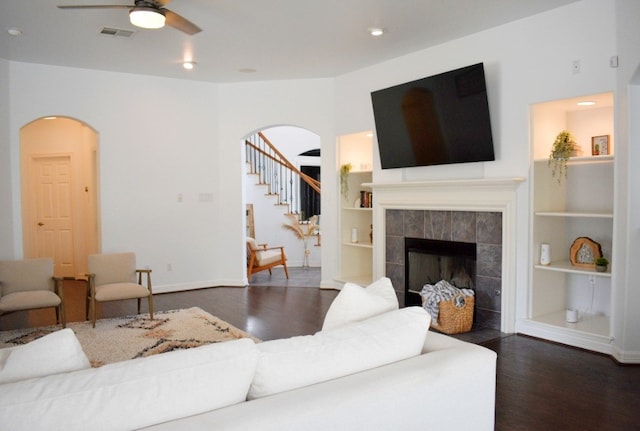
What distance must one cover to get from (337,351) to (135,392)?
75 centimetres

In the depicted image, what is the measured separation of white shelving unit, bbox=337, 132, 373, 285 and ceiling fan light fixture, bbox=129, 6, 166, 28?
361 cm

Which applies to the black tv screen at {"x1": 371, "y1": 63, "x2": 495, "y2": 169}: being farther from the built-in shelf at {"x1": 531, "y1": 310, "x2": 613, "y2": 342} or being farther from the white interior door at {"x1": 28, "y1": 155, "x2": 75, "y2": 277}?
the white interior door at {"x1": 28, "y1": 155, "x2": 75, "y2": 277}

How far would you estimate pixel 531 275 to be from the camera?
473 centimetres

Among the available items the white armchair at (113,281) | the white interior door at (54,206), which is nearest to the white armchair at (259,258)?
the white armchair at (113,281)

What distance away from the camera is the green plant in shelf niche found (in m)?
6.98

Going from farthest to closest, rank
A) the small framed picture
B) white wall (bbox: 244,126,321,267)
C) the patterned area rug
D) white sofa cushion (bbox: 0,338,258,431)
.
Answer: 1. white wall (bbox: 244,126,321,267)
2. the small framed picture
3. the patterned area rug
4. white sofa cushion (bbox: 0,338,258,431)

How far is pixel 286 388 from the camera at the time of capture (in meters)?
1.77

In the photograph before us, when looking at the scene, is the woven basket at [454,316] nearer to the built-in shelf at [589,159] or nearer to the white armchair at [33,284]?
Answer: the built-in shelf at [589,159]

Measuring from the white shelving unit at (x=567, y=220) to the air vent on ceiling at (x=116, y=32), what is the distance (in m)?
4.10

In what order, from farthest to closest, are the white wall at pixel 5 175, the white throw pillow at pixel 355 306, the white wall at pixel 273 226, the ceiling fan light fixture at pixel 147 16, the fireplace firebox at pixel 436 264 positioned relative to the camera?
1. the white wall at pixel 273 226
2. the white wall at pixel 5 175
3. the fireplace firebox at pixel 436 264
4. the ceiling fan light fixture at pixel 147 16
5. the white throw pillow at pixel 355 306

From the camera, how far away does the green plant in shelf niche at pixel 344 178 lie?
6.98 m

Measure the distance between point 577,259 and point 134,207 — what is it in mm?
5525

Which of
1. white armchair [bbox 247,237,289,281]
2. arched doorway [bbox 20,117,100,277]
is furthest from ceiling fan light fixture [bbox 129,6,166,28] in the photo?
arched doorway [bbox 20,117,100,277]

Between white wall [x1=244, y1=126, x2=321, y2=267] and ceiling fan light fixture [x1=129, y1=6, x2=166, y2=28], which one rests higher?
ceiling fan light fixture [x1=129, y1=6, x2=166, y2=28]
